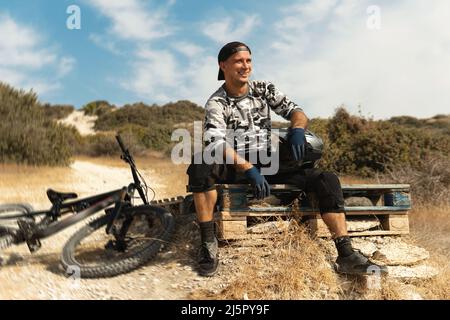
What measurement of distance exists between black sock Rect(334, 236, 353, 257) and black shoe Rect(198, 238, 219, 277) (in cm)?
94

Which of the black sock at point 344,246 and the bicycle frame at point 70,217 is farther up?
the bicycle frame at point 70,217

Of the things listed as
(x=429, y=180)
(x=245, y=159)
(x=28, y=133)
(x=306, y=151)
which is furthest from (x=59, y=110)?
(x=306, y=151)

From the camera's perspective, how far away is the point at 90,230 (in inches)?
142

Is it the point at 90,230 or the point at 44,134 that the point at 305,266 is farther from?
the point at 44,134

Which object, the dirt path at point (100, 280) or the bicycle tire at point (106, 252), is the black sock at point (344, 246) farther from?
the bicycle tire at point (106, 252)

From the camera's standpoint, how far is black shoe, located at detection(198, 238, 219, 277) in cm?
333

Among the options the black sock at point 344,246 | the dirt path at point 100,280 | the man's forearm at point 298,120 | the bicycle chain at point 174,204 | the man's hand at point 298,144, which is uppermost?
the man's forearm at point 298,120

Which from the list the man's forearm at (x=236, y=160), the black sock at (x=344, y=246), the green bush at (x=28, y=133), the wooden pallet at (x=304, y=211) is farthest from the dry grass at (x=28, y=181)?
the black sock at (x=344, y=246)

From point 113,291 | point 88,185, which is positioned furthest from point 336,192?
point 88,185

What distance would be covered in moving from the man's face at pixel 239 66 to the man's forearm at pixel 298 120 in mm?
528

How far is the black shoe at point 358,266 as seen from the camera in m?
3.11

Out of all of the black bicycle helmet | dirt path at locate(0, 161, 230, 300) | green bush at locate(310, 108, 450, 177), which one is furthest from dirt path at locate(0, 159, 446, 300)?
→ green bush at locate(310, 108, 450, 177)

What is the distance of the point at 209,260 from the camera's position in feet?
11.0

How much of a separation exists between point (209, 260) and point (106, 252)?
1.02 metres
